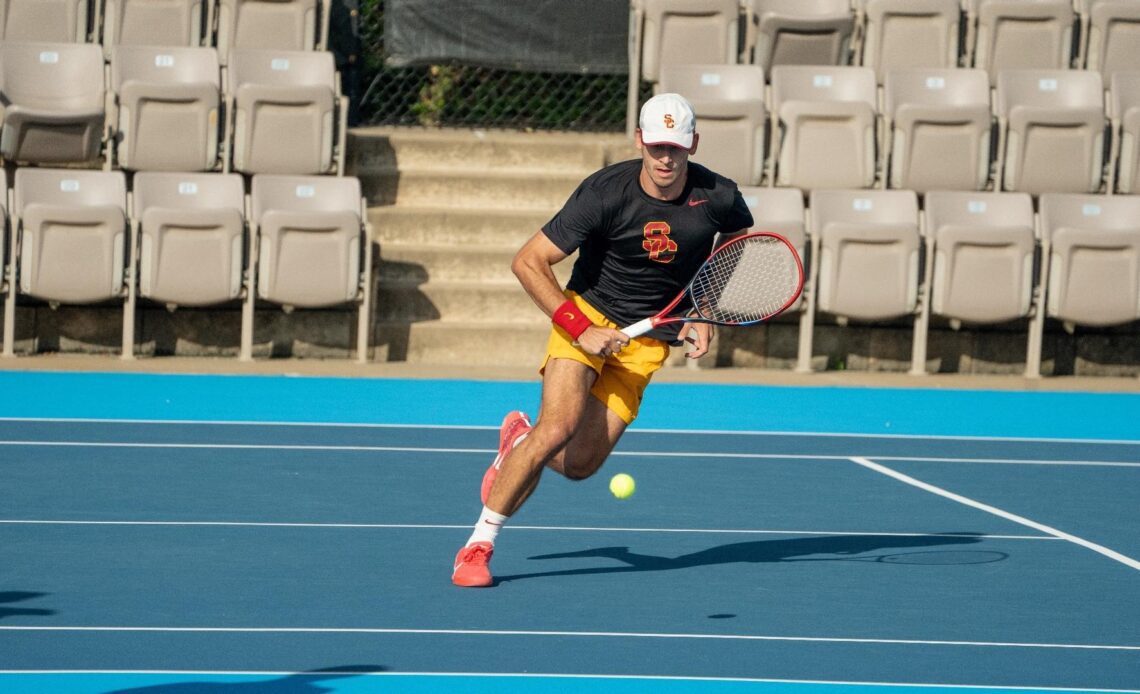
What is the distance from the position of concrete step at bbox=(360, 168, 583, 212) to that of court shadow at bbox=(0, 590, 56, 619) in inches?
366

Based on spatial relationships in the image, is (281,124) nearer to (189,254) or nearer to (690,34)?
(189,254)

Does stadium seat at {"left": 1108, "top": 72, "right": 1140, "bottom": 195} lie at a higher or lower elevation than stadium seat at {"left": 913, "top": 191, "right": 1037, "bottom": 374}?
higher

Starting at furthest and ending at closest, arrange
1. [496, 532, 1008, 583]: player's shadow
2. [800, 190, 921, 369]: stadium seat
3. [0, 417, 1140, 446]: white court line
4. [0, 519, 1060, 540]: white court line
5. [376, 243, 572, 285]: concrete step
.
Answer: [376, 243, 572, 285]: concrete step
[800, 190, 921, 369]: stadium seat
[0, 417, 1140, 446]: white court line
[0, 519, 1060, 540]: white court line
[496, 532, 1008, 583]: player's shadow

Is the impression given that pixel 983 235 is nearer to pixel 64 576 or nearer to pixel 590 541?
pixel 590 541

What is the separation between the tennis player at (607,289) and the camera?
20.0 ft

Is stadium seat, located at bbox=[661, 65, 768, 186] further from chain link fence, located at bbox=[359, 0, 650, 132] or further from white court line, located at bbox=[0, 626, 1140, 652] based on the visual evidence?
white court line, located at bbox=[0, 626, 1140, 652]

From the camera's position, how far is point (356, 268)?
1285 centimetres

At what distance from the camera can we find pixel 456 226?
48.1 ft

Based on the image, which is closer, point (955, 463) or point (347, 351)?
point (955, 463)

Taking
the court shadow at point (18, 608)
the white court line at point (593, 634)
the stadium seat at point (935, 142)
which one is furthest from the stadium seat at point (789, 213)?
the court shadow at point (18, 608)

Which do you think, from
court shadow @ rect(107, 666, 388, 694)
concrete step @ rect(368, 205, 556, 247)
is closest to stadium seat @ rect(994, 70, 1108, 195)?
concrete step @ rect(368, 205, 556, 247)

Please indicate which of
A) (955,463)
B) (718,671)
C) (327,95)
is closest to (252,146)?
(327,95)

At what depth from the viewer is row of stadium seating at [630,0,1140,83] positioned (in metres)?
14.9

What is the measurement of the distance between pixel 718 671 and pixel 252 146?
9.47m
